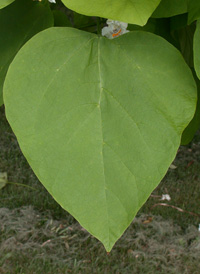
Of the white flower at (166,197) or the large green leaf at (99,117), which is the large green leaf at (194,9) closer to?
the large green leaf at (99,117)

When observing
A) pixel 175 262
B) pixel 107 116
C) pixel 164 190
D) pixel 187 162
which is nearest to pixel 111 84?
pixel 107 116

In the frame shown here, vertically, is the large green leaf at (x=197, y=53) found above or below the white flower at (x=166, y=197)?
above

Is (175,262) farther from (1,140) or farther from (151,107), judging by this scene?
(151,107)

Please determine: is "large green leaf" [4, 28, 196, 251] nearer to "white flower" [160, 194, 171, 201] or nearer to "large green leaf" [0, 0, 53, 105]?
"large green leaf" [0, 0, 53, 105]

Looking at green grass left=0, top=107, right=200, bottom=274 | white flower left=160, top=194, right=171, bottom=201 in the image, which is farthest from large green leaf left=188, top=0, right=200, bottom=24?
white flower left=160, top=194, right=171, bottom=201

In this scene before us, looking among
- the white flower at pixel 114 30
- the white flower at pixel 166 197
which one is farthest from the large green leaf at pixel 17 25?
the white flower at pixel 166 197

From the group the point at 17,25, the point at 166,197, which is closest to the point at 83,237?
the point at 166,197

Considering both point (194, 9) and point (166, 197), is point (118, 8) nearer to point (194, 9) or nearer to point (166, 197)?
point (194, 9)
